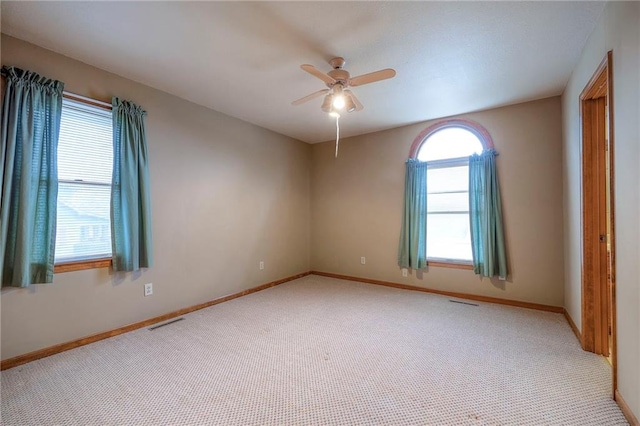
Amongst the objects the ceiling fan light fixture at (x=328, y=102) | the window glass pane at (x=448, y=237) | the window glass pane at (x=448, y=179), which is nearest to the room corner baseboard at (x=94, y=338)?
the ceiling fan light fixture at (x=328, y=102)

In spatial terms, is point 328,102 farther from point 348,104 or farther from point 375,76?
point 375,76

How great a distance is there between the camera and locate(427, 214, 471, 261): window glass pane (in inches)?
155

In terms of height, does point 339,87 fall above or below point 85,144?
above

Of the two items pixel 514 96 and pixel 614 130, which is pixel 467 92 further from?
pixel 614 130

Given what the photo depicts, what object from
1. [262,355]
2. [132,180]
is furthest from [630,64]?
[132,180]

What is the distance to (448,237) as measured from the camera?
4070 millimetres

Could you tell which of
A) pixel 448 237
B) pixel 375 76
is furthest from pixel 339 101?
pixel 448 237

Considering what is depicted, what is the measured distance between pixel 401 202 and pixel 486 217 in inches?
46.7

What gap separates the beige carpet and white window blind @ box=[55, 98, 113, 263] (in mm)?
897

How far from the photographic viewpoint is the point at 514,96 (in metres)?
3.28

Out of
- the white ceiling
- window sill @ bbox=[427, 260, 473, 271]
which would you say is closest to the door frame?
the white ceiling

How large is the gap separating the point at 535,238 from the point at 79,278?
486cm

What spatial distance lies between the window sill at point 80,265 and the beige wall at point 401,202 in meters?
3.32

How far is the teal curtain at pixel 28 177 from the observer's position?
2.08 m
